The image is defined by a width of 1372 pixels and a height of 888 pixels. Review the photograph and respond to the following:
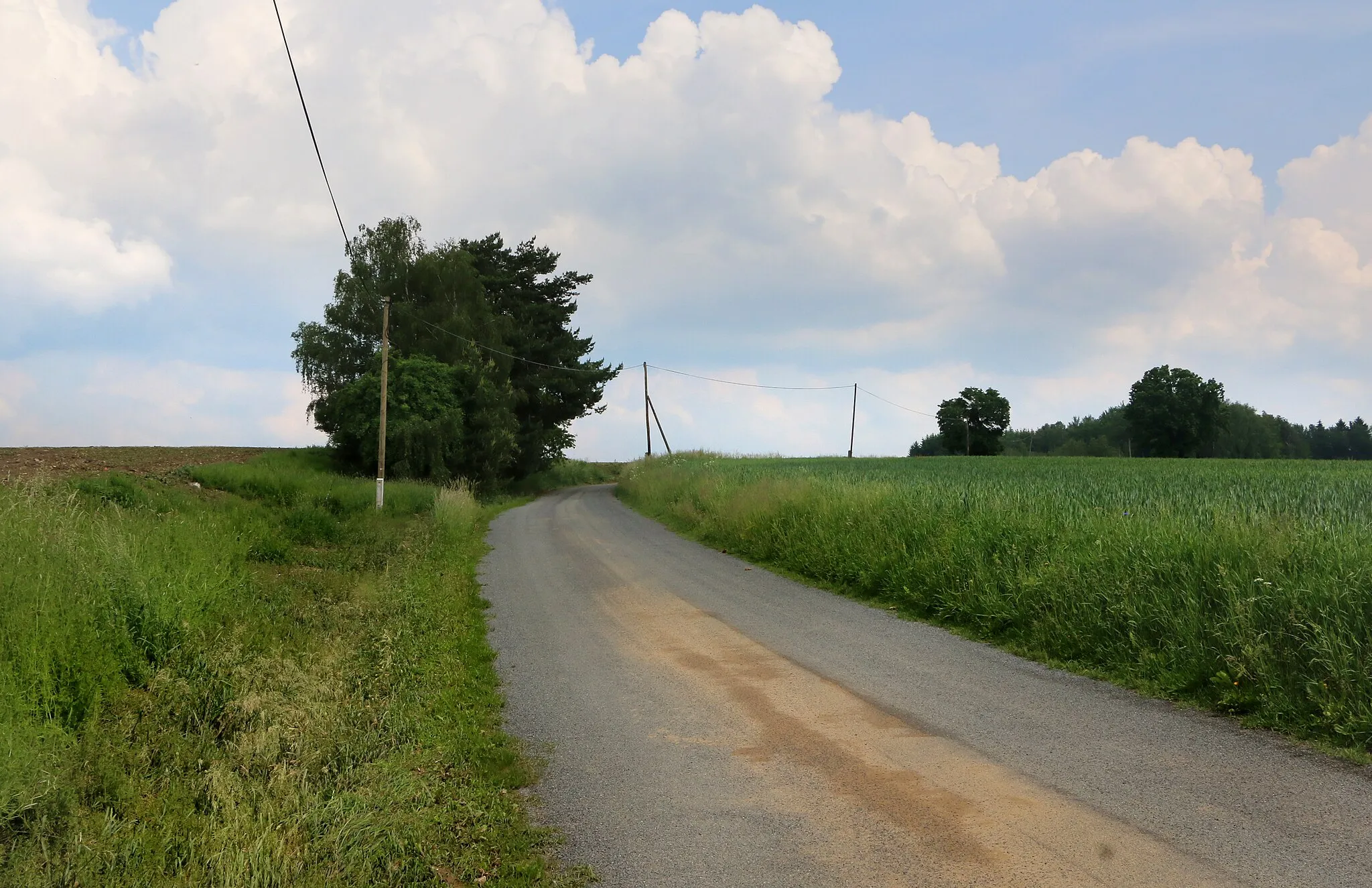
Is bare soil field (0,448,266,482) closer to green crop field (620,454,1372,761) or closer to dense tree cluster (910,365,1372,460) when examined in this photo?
green crop field (620,454,1372,761)

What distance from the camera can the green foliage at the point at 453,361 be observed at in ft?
115

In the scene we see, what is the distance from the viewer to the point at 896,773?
5047 mm

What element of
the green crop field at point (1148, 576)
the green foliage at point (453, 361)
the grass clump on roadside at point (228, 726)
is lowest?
the grass clump on roadside at point (228, 726)

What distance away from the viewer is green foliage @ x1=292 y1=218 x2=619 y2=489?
115 feet

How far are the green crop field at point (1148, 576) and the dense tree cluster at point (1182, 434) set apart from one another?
58712mm

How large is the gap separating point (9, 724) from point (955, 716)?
644 centimetres

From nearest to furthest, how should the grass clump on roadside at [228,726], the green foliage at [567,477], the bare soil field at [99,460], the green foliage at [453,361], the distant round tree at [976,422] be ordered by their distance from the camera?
the grass clump on roadside at [228,726] < the bare soil field at [99,460] < the green foliage at [453,361] < the green foliage at [567,477] < the distant round tree at [976,422]

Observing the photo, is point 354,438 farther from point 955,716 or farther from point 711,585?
point 955,716

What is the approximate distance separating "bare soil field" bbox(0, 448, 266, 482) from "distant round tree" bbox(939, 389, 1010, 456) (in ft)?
238

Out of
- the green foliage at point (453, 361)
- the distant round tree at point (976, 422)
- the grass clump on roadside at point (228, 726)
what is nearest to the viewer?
the grass clump on roadside at point (228, 726)

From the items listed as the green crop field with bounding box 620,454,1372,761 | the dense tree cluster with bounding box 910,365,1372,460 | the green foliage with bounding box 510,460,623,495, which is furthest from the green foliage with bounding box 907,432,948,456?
the green crop field with bounding box 620,454,1372,761

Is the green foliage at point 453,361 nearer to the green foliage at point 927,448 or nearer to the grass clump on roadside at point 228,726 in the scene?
the grass clump on roadside at point 228,726

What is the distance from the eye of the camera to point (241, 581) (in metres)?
10.5

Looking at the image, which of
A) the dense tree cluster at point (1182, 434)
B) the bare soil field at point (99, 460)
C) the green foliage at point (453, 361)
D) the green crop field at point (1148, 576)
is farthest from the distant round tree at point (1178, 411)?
the bare soil field at point (99, 460)
